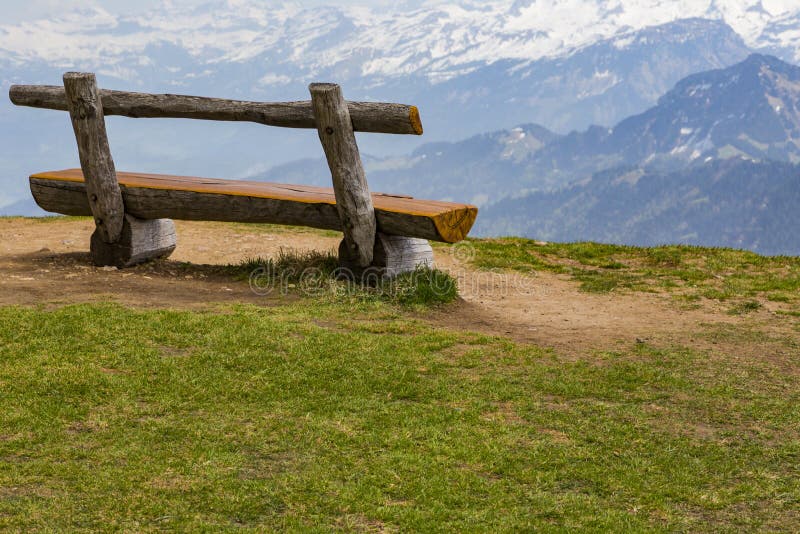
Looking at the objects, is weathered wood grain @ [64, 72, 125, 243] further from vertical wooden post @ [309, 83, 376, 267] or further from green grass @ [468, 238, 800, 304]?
green grass @ [468, 238, 800, 304]

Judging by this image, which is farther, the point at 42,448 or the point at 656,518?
the point at 42,448

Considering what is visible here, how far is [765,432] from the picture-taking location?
285 inches

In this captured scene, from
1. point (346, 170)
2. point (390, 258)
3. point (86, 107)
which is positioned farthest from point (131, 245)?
point (390, 258)

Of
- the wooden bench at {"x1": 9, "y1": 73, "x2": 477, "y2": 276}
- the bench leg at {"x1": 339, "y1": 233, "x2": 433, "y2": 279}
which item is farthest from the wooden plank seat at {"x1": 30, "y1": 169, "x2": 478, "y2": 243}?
the bench leg at {"x1": 339, "y1": 233, "x2": 433, "y2": 279}

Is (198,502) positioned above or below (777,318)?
below

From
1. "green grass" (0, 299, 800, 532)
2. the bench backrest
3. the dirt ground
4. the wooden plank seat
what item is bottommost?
"green grass" (0, 299, 800, 532)

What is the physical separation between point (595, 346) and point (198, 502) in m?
5.23

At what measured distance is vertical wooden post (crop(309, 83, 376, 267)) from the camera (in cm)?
1073

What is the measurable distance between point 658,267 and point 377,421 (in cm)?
875

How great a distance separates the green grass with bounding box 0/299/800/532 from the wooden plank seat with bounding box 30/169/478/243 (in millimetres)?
1553

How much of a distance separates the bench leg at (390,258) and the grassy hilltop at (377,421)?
1.50 feet

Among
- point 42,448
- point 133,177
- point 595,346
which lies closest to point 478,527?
point 42,448

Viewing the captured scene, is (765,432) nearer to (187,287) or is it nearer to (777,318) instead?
(777,318)

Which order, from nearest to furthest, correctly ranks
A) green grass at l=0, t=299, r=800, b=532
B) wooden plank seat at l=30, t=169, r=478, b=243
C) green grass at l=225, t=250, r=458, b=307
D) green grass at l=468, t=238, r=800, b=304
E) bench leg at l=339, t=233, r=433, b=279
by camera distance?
1. green grass at l=0, t=299, r=800, b=532
2. wooden plank seat at l=30, t=169, r=478, b=243
3. green grass at l=225, t=250, r=458, b=307
4. bench leg at l=339, t=233, r=433, b=279
5. green grass at l=468, t=238, r=800, b=304
